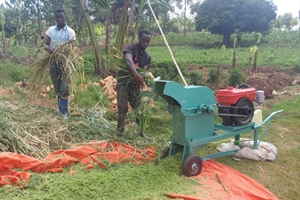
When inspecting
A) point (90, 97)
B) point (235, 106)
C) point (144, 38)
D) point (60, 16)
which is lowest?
point (90, 97)

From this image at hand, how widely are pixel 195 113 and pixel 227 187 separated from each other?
82 centimetres

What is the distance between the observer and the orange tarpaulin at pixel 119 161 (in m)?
2.73

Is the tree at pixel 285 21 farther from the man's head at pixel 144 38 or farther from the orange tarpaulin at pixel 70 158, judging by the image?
the orange tarpaulin at pixel 70 158

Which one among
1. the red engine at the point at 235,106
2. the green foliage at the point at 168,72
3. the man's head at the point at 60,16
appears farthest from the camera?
the green foliage at the point at 168,72

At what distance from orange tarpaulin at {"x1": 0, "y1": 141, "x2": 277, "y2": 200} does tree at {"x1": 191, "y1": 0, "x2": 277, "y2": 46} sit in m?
20.8

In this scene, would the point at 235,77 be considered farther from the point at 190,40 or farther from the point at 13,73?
the point at 190,40

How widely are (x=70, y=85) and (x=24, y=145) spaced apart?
1.27m

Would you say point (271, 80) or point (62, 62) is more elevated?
point (62, 62)

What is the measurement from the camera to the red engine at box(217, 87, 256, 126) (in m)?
3.42

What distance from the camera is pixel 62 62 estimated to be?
4.19 meters

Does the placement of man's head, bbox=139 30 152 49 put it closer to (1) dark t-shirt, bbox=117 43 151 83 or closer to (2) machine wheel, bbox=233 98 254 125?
(1) dark t-shirt, bbox=117 43 151 83

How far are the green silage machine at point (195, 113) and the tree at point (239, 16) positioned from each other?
20362 mm

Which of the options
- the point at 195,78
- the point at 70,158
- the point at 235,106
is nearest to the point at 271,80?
the point at 195,78

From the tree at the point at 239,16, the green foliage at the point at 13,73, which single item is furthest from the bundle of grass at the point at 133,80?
the tree at the point at 239,16
